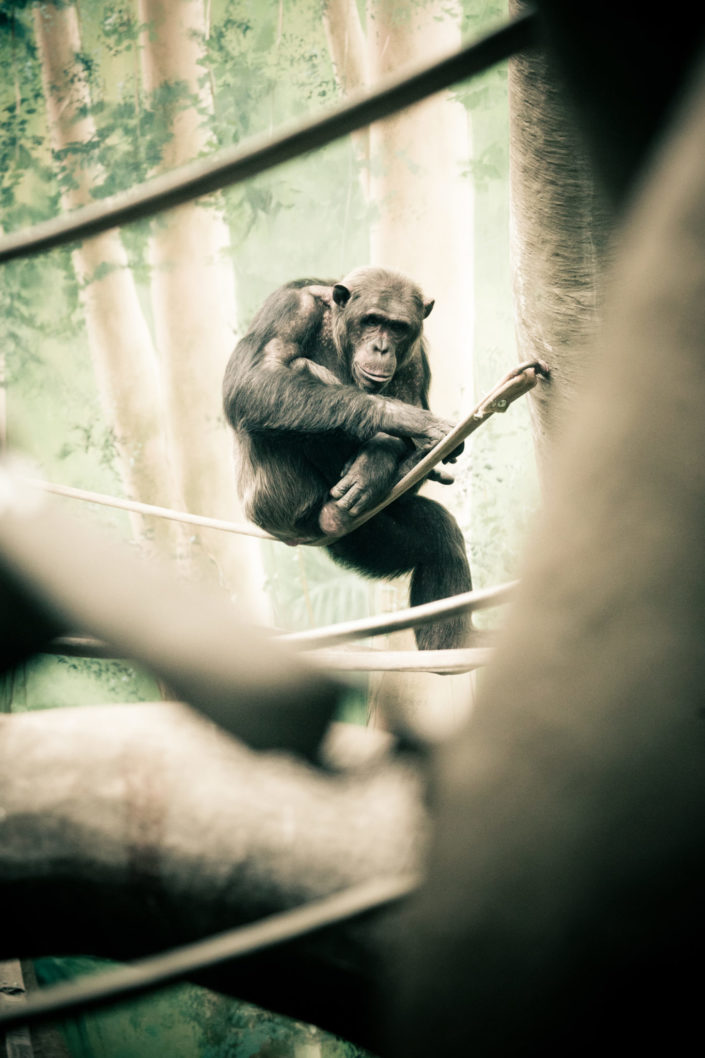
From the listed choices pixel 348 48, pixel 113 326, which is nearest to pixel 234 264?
pixel 113 326

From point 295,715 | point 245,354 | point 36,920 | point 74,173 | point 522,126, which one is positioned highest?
point 74,173

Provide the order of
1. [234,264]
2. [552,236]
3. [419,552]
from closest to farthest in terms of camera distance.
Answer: [552,236] < [419,552] < [234,264]

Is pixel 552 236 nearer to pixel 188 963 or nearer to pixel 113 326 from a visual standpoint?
pixel 188 963

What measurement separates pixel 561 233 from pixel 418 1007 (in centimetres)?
143

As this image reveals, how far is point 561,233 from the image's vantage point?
1598mm

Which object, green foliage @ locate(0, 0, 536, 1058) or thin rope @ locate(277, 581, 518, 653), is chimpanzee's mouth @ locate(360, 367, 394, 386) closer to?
thin rope @ locate(277, 581, 518, 653)

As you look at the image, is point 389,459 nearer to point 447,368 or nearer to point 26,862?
point 26,862

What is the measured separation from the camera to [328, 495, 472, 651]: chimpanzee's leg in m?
2.46

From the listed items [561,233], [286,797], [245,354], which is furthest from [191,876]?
[245,354]

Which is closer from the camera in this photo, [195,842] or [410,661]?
[195,842]

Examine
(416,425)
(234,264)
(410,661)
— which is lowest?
(410,661)

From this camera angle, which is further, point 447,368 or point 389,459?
point 447,368

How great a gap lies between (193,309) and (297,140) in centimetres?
366

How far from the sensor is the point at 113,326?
14.4ft
